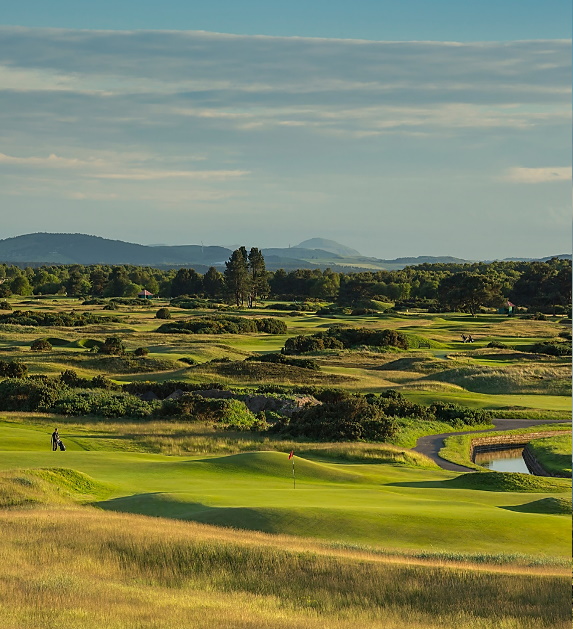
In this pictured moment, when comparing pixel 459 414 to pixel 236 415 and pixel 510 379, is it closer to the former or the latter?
pixel 236 415

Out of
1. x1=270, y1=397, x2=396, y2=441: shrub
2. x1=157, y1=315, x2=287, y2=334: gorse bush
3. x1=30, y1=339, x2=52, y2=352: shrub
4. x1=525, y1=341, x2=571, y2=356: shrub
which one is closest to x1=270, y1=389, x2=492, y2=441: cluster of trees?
x1=270, y1=397, x2=396, y2=441: shrub

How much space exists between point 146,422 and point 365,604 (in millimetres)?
34718

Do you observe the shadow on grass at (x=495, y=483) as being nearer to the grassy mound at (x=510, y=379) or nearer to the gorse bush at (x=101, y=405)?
the gorse bush at (x=101, y=405)

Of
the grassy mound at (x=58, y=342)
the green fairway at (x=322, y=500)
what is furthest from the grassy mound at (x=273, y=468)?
the grassy mound at (x=58, y=342)

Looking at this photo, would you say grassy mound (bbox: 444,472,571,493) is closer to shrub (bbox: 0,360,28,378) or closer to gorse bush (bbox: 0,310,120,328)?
shrub (bbox: 0,360,28,378)

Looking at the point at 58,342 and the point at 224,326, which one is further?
the point at 224,326

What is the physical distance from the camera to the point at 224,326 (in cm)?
11425

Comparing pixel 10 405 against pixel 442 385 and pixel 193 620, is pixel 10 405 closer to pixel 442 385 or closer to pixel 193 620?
pixel 442 385

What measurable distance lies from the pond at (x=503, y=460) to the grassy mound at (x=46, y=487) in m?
23.1

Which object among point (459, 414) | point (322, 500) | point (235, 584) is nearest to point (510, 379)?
point (459, 414)

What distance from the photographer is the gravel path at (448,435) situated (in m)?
41.9

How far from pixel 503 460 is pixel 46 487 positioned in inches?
1087

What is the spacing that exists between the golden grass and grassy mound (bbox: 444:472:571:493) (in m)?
14.3

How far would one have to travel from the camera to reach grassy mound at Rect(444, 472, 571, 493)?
109ft
